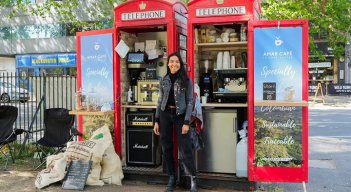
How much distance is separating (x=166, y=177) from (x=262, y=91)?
186cm

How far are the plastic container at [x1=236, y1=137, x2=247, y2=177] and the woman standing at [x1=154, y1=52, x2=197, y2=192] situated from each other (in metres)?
0.68

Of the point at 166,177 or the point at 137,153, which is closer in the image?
the point at 166,177

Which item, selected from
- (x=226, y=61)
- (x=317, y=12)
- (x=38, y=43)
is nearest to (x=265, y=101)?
(x=226, y=61)

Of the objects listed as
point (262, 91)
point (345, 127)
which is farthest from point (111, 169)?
point (345, 127)

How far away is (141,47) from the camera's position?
Result: 6883 millimetres

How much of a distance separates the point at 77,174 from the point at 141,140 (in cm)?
116

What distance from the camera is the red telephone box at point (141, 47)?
6.02 meters

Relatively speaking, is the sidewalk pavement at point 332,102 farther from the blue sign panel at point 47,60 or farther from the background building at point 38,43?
the blue sign panel at point 47,60

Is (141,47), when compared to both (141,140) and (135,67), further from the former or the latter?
(141,140)

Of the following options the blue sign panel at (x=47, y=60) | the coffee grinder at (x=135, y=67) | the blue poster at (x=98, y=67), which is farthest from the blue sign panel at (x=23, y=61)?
the coffee grinder at (x=135, y=67)

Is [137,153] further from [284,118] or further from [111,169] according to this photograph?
[284,118]

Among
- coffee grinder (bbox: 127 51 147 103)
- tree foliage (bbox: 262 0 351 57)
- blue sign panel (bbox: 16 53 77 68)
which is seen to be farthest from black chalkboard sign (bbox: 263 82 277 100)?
blue sign panel (bbox: 16 53 77 68)

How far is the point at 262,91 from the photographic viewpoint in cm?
553

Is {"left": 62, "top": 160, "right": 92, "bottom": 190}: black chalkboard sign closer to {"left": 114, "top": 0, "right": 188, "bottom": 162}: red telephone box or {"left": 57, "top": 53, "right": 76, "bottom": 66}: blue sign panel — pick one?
{"left": 114, "top": 0, "right": 188, "bottom": 162}: red telephone box
